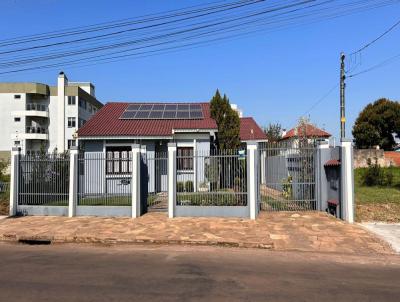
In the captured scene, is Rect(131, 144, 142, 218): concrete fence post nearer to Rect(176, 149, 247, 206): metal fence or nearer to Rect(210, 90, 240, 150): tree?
Rect(176, 149, 247, 206): metal fence

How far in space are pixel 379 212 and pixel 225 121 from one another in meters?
10.7

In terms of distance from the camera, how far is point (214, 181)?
15.0 metres

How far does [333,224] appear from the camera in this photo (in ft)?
43.2

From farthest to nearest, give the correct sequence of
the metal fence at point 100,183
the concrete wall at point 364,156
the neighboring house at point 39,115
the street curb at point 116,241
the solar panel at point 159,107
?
the neighboring house at point 39,115, the concrete wall at point 364,156, the solar panel at point 159,107, the metal fence at point 100,183, the street curb at point 116,241

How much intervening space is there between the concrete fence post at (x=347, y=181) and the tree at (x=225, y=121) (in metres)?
9.94

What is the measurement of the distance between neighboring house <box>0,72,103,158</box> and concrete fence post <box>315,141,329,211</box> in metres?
49.2

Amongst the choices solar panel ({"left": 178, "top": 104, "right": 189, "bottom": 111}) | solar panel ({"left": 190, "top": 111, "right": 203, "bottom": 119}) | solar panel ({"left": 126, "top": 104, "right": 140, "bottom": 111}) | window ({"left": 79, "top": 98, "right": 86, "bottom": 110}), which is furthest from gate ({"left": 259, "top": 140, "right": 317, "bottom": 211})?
window ({"left": 79, "top": 98, "right": 86, "bottom": 110})

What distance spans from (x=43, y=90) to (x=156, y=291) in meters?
59.2

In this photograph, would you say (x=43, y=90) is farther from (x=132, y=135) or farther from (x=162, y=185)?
(x=162, y=185)

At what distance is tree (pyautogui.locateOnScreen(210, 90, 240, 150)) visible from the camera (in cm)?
2342

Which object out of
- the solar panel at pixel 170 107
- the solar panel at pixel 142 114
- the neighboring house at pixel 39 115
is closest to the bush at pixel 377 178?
the solar panel at pixel 170 107

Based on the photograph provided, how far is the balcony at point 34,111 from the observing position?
196 feet

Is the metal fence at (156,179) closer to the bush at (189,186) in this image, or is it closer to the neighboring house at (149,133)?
the bush at (189,186)

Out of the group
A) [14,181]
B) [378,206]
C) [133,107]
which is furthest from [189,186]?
[133,107]
